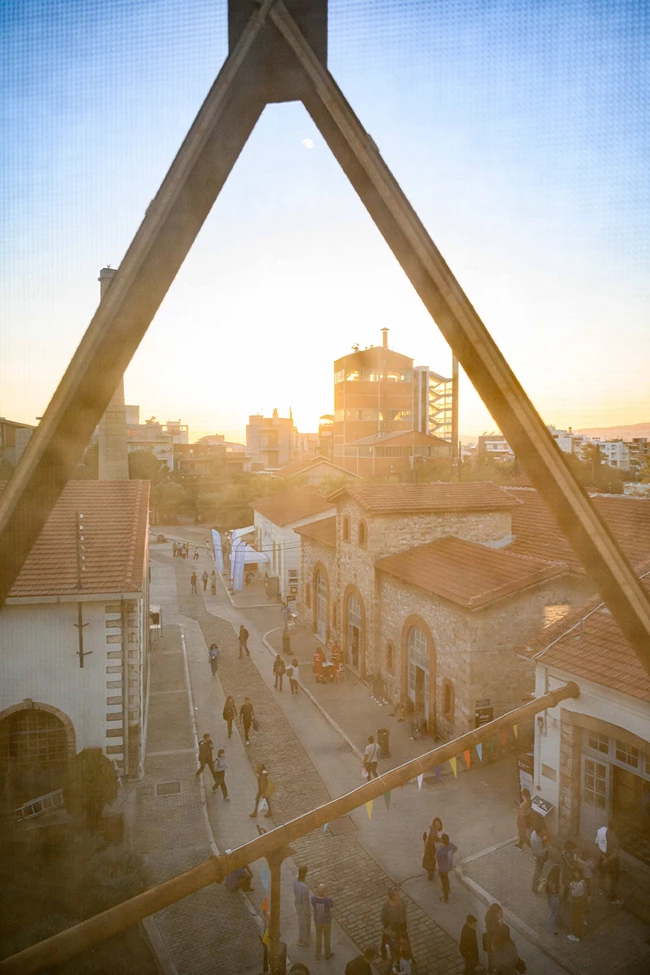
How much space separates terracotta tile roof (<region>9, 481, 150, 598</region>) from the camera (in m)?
12.1

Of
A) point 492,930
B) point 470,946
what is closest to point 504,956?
point 492,930

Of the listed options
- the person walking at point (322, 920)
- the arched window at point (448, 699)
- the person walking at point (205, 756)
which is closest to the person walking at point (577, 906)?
the person walking at point (322, 920)

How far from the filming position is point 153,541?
50281 millimetres

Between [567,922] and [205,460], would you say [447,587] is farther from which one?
[205,460]

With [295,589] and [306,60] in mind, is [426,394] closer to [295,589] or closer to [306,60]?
[295,589]

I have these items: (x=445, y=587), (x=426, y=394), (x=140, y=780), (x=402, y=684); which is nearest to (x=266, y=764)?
(x=140, y=780)

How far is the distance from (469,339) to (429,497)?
1769 centimetres

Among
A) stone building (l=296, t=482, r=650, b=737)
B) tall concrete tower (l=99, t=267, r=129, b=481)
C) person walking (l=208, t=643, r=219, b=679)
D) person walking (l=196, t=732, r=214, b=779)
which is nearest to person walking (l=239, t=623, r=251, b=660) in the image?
person walking (l=208, t=643, r=219, b=679)

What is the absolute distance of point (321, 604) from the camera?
2470 cm

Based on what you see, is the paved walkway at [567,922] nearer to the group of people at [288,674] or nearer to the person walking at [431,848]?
the person walking at [431,848]

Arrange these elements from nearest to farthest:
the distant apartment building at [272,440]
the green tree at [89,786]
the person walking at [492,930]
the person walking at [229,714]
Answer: the person walking at [492,930] < the green tree at [89,786] < the person walking at [229,714] < the distant apartment building at [272,440]

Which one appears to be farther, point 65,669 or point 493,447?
point 493,447

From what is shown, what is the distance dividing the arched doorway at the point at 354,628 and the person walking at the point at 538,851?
10331mm

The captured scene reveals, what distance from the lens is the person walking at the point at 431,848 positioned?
10070mm
